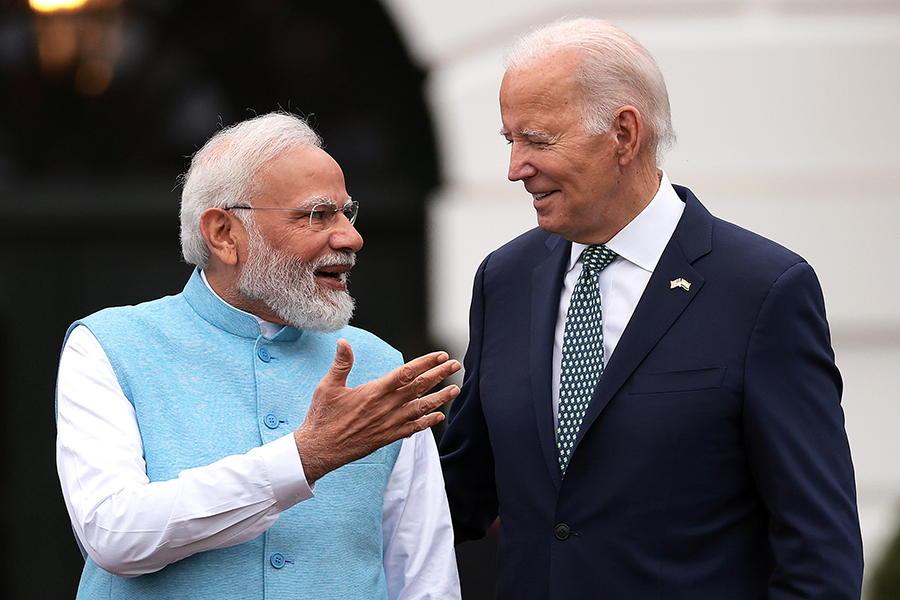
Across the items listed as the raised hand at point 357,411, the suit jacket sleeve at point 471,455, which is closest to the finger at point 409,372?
the raised hand at point 357,411

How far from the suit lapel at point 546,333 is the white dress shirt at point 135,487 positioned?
625 millimetres

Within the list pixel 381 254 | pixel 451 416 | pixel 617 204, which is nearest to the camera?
pixel 617 204

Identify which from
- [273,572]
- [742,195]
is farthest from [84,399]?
[742,195]

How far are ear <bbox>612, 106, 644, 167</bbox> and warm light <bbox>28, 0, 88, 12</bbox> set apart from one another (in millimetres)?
4201

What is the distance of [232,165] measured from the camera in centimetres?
280

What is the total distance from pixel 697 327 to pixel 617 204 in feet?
1.27

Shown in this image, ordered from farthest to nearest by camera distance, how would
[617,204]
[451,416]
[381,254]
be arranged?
[381,254]
[451,416]
[617,204]

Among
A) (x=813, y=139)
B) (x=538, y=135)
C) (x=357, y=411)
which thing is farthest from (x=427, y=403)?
(x=813, y=139)

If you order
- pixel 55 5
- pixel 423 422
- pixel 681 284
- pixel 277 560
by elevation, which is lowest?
pixel 277 560

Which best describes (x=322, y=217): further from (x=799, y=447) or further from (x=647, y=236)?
(x=799, y=447)

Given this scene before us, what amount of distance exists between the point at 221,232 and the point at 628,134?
1.09 m

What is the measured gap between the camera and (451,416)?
3.12 meters

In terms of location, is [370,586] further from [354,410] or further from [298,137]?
[298,137]

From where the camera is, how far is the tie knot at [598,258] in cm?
280
